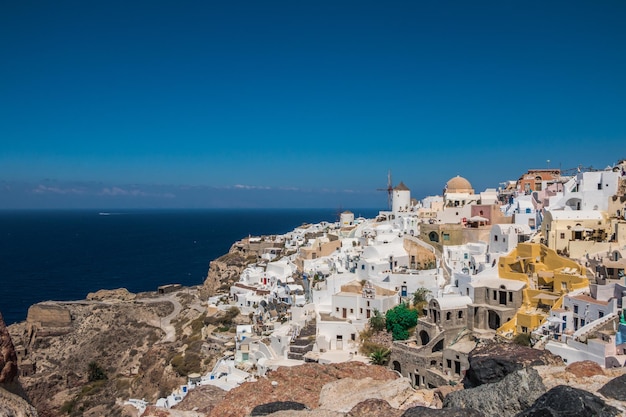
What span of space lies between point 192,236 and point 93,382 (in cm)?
13636

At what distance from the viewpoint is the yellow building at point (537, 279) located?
23.1m

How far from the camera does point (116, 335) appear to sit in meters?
52.4

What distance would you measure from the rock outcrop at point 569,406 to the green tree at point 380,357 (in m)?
18.7

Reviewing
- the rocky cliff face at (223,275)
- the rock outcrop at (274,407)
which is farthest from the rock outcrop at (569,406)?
the rocky cliff face at (223,275)

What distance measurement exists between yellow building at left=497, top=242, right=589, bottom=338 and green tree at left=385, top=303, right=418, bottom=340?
18.4 ft

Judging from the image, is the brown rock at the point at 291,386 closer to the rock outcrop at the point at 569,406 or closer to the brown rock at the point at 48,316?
the rock outcrop at the point at 569,406

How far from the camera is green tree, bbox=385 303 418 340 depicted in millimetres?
27519

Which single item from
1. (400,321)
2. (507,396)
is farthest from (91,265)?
A: (507,396)

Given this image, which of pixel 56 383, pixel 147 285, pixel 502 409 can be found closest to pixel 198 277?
pixel 147 285

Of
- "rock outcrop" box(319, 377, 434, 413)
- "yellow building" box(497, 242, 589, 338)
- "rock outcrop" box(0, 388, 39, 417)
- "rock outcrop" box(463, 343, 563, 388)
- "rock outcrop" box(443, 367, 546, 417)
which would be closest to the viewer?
"rock outcrop" box(0, 388, 39, 417)

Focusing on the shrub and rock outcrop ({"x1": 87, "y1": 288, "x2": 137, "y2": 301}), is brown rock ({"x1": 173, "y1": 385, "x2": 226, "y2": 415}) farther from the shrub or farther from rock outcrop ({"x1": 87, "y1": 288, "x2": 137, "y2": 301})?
rock outcrop ({"x1": 87, "y1": 288, "x2": 137, "y2": 301})

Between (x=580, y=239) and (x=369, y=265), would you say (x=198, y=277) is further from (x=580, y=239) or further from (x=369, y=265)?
(x=580, y=239)

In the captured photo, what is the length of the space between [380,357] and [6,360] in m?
22.5

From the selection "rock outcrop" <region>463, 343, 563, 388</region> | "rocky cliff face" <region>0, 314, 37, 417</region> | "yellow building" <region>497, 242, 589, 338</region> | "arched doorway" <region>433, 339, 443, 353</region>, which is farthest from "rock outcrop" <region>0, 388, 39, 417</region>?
"arched doorway" <region>433, 339, 443, 353</region>
